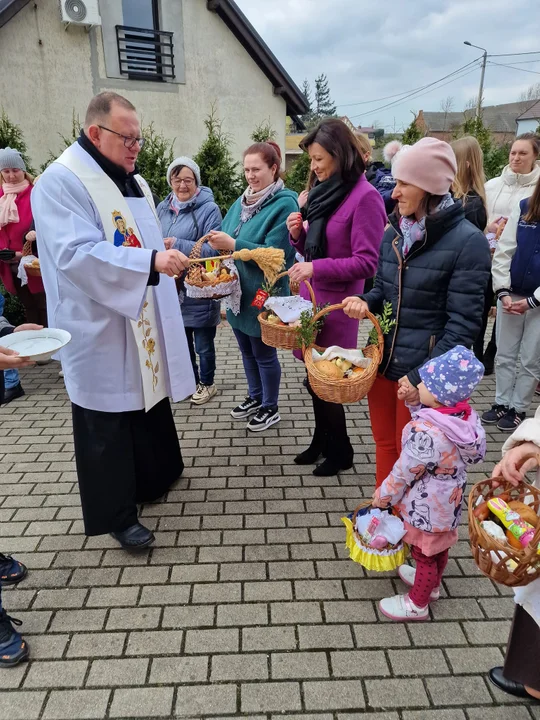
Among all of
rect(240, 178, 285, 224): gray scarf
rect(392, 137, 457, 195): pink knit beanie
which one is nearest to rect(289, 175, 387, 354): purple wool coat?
rect(392, 137, 457, 195): pink knit beanie

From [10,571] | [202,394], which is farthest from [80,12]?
[10,571]

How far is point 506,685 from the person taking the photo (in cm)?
201

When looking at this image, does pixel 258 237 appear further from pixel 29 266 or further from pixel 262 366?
pixel 29 266

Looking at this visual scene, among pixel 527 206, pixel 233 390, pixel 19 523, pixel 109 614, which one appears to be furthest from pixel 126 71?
pixel 109 614

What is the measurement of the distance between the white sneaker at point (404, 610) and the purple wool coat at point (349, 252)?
1.49 m

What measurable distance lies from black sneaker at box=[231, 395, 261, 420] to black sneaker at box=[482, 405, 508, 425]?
195 cm

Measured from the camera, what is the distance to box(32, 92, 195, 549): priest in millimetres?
2338

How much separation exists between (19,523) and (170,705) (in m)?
1.62

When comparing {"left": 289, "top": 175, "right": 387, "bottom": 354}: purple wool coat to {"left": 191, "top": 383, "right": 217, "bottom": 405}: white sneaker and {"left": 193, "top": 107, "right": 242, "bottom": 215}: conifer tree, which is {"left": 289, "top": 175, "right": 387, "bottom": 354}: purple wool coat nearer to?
{"left": 191, "top": 383, "right": 217, "bottom": 405}: white sneaker

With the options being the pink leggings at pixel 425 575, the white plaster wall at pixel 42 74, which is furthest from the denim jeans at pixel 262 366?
the white plaster wall at pixel 42 74

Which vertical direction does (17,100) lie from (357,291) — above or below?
above

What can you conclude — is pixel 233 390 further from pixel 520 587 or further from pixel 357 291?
pixel 520 587

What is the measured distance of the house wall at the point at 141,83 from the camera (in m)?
10.1

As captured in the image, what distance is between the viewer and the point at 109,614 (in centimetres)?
240
